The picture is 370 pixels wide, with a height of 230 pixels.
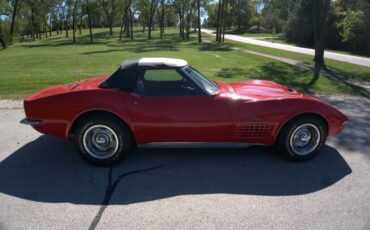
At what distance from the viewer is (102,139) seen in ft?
14.0

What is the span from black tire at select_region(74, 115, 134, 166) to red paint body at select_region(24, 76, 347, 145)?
114 millimetres

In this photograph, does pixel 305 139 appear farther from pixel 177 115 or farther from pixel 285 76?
pixel 285 76

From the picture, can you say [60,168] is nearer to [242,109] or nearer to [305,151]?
[242,109]

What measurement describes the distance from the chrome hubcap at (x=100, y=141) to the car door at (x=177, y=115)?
0.33m

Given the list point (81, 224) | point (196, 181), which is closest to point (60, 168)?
point (81, 224)

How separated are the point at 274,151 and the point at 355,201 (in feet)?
4.65

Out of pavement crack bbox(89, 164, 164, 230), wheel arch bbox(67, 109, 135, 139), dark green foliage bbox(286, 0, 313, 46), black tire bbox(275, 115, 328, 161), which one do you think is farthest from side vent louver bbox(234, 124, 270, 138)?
dark green foliage bbox(286, 0, 313, 46)

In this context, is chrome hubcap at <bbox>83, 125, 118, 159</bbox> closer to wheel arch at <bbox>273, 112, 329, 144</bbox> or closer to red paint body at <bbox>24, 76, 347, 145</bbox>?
red paint body at <bbox>24, 76, 347, 145</bbox>

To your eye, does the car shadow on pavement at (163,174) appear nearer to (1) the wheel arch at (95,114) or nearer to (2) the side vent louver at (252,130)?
(2) the side vent louver at (252,130)

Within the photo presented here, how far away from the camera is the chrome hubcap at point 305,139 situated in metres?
4.38

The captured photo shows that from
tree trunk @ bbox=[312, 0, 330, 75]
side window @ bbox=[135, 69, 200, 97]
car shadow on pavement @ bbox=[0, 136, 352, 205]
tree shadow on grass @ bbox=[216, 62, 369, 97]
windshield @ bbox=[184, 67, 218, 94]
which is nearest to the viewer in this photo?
car shadow on pavement @ bbox=[0, 136, 352, 205]

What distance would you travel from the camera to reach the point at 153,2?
4844 cm

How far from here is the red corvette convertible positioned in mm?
4148

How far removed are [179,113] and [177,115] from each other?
0.03 m
